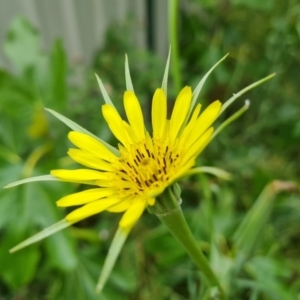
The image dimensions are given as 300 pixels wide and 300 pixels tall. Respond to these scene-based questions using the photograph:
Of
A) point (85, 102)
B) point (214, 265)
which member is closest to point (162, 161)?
point (214, 265)

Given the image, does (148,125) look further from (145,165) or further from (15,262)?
(145,165)

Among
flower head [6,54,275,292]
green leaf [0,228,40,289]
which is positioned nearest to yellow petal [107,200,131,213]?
flower head [6,54,275,292]

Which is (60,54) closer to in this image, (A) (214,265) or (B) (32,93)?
(B) (32,93)

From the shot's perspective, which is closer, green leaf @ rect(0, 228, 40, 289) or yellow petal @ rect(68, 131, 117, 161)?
yellow petal @ rect(68, 131, 117, 161)

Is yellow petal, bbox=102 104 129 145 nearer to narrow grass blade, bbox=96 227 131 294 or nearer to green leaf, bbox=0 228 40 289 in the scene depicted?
narrow grass blade, bbox=96 227 131 294

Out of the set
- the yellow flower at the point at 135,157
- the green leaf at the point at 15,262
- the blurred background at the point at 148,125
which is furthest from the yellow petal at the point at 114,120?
the green leaf at the point at 15,262

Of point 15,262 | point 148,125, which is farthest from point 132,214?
point 148,125
